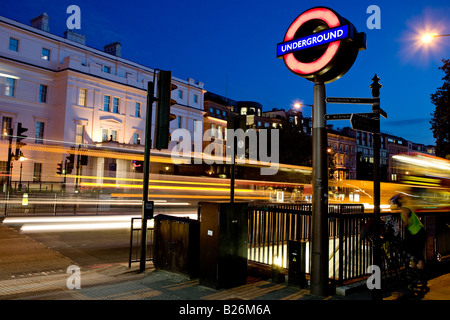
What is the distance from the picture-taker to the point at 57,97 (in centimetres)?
4466

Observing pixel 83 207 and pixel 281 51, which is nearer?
pixel 281 51

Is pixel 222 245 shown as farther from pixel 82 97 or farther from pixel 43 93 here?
pixel 43 93

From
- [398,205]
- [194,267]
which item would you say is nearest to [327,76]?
[398,205]

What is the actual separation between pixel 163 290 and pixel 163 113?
12.7 ft

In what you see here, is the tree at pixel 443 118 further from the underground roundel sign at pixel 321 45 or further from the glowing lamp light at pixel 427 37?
the underground roundel sign at pixel 321 45

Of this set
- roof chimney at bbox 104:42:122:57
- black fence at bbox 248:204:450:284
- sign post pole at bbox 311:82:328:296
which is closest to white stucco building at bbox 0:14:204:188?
roof chimney at bbox 104:42:122:57

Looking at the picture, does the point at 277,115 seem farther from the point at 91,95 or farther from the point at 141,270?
the point at 141,270

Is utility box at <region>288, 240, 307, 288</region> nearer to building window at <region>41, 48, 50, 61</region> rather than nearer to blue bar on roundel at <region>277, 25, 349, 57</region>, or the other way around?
blue bar on roundel at <region>277, 25, 349, 57</region>

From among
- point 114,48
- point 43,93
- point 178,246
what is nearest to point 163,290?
point 178,246

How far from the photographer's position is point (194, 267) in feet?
23.5

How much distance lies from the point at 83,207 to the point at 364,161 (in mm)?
88279

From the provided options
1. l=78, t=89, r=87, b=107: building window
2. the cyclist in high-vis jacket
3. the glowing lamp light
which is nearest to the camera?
the cyclist in high-vis jacket

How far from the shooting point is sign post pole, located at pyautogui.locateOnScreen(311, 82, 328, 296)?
597 cm

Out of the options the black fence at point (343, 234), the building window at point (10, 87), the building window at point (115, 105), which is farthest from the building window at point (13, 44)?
the black fence at point (343, 234)
